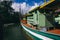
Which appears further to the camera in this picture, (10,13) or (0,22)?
(10,13)

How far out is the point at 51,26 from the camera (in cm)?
2312

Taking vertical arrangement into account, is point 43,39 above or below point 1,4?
below

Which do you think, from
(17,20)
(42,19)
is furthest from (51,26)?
(17,20)

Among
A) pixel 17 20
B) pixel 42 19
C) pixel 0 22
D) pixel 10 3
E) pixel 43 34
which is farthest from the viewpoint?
pixel 10 3

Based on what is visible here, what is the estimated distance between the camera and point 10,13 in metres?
100

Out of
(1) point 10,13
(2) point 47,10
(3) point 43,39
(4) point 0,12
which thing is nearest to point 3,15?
(4) point 0,12

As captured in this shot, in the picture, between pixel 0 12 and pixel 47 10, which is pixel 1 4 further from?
pixel 47 10

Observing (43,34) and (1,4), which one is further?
(1,4)

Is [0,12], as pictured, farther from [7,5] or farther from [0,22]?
[7,5]

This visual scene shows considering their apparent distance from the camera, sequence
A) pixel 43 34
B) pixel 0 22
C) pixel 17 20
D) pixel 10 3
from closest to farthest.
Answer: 1. pixel 43 34
2. pixel 0 22
3. pixel 17 20
4. pixel 10 3

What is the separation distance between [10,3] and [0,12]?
18.4m

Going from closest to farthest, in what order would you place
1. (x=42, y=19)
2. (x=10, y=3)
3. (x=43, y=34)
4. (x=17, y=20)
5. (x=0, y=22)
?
(x=43, y=34) → (x=42, y=19) → (x=0, y=22) → (x=17, y=20) → (x=10, y=3)

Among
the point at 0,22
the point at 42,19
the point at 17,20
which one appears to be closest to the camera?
the point at 42,19

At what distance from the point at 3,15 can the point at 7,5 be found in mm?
16278
